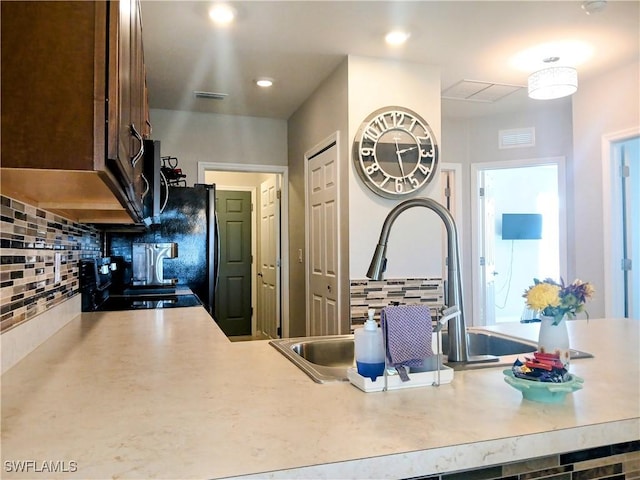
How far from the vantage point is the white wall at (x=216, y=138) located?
425cm

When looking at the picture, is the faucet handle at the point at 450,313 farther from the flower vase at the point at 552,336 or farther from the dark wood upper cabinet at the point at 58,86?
the dark wood upper cabinet at the point at 58,86

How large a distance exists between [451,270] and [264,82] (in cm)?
273

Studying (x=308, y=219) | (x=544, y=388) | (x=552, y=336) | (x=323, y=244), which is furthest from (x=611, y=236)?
(x=544, y=388)

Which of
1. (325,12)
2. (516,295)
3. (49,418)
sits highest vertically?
(325,12)

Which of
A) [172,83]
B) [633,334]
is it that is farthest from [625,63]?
[172,83]

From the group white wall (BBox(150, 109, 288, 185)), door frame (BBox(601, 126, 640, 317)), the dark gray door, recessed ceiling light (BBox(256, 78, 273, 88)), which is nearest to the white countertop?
door frame (BBox(601, 126, 640, 317))

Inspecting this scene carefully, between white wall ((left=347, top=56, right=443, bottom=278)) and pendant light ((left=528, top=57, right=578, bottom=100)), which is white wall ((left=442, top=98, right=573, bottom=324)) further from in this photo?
white wall ((left=347, top=56, right=443, bottom=278))

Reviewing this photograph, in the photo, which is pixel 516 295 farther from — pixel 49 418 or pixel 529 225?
pixel 49 418

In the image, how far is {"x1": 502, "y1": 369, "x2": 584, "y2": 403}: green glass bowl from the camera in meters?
0.89

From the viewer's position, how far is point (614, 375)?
1110mm

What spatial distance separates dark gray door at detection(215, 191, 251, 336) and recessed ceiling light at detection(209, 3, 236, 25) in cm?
365

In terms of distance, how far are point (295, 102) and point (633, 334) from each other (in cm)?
316

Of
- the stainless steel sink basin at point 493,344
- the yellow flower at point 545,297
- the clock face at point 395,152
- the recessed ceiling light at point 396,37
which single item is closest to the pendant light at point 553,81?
the clock face at point 395,152

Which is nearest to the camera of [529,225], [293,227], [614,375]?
[614,375]
